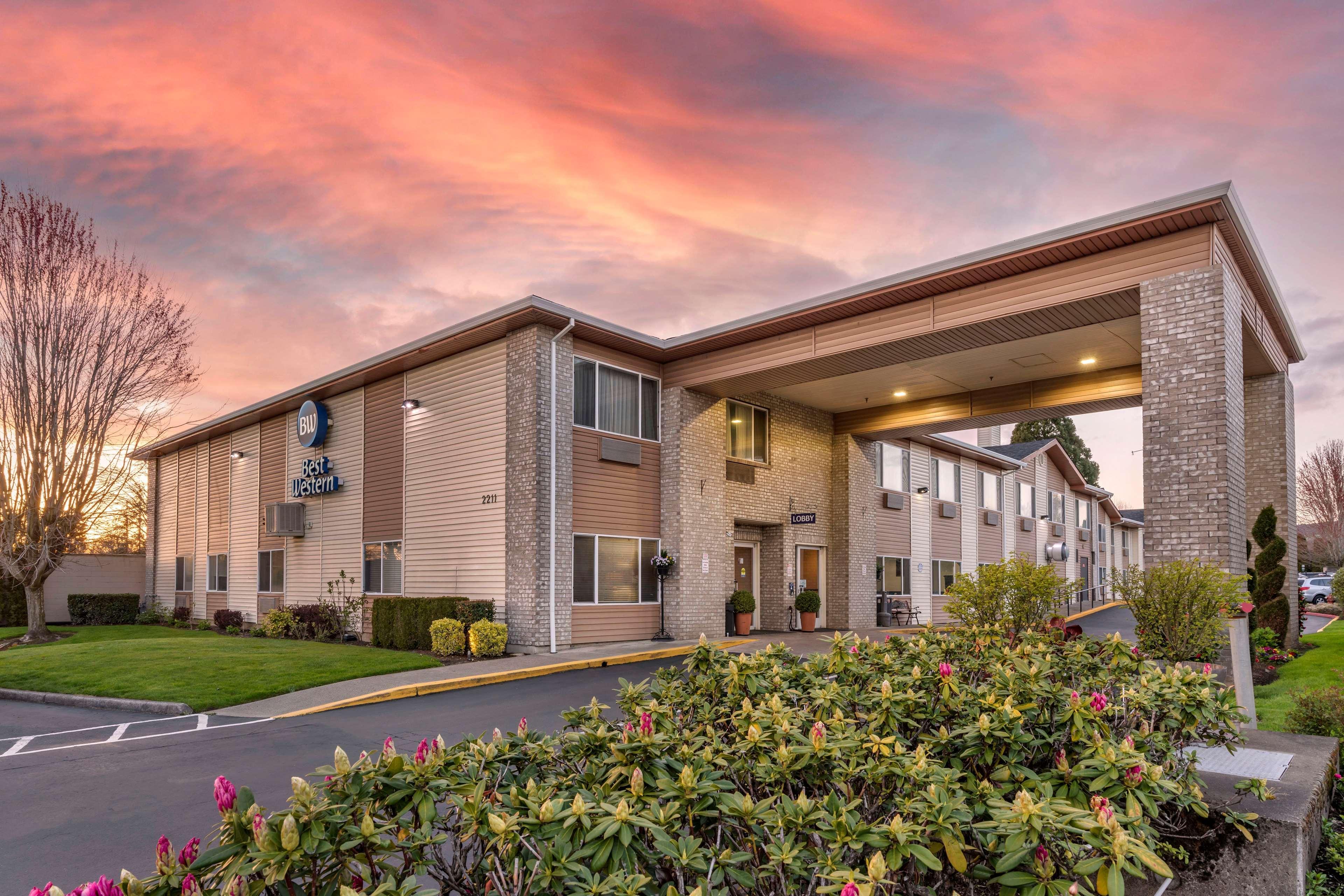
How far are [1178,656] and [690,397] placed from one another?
1197cm

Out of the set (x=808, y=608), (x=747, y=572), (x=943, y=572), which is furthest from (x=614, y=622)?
(x=943, y=572)

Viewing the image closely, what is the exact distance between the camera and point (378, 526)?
65.3 ft

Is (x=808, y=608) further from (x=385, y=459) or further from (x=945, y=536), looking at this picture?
(x=385, y=459)

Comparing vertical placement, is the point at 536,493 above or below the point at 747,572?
above

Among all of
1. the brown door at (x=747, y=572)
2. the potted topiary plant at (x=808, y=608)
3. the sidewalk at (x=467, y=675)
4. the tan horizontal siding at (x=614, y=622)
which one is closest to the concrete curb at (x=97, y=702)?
the sidewalk at (x=467, y=675)

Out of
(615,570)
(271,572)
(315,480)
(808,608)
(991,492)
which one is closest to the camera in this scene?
(615,570)

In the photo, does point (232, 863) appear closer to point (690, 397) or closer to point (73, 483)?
point (690, 397)

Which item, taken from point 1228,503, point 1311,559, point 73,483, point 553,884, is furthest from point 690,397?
point 1311,559

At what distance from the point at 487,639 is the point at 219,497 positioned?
1732 centimetres

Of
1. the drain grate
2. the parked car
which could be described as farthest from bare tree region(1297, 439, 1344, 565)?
the drain grate

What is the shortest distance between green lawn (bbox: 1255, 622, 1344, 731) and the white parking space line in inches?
461

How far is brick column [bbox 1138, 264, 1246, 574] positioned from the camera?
1082cm

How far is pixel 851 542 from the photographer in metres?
23.4

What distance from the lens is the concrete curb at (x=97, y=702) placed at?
10.7 meters
